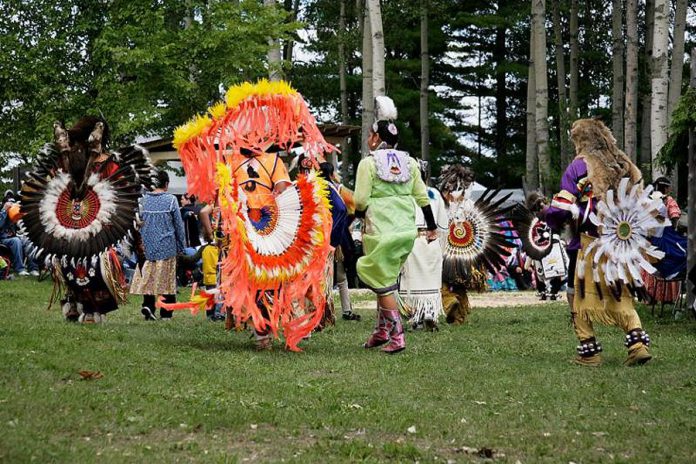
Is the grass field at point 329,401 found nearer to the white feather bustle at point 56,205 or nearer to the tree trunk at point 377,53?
the white feather bustle at point 56,205

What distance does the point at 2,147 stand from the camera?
22.0m

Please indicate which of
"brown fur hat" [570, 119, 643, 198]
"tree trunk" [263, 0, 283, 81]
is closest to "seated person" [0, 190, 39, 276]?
"tree trunk" [263, 0, 283, 81]

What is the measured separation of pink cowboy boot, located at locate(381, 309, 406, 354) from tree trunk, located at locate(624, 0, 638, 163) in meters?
12.2

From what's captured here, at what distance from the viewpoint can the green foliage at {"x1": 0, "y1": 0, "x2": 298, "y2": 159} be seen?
2148cm

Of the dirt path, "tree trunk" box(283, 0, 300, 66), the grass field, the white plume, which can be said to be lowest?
the dirt path

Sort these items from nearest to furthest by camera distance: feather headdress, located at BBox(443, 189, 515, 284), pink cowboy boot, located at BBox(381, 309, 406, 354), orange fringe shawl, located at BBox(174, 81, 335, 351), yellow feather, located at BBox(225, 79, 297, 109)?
orange fringe shawl, located at BBox(174, 81, 335, 351), yellow feather, located at BBox(225, 79, 297, 109), pink cowboy boot, located at BBox(381, 309, 406, 354), feather headdress, located at BBox(443, 189, 515, 284)

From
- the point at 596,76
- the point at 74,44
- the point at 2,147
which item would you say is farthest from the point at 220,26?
the point at 596,76

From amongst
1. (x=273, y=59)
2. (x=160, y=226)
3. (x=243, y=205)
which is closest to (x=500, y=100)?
(x=273, y=59)

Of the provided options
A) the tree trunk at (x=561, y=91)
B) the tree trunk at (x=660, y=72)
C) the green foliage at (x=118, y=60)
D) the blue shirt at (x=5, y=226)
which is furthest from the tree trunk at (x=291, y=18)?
the tree trunk at (x=660, y=72)

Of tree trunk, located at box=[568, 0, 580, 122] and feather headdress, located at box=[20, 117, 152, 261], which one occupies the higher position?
tree trunk, located at box=[568, 0, 580, 122]

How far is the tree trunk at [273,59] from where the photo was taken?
23100 millimetres

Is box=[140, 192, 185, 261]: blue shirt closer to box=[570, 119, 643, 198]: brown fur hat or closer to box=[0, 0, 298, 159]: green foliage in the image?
box=[570, 119, 643, 198]: brown fur hat

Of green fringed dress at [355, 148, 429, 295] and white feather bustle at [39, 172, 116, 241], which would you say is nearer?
green fringed dress at [355, 148, 429, 295]

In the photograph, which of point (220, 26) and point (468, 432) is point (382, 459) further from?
point (220, 26)
